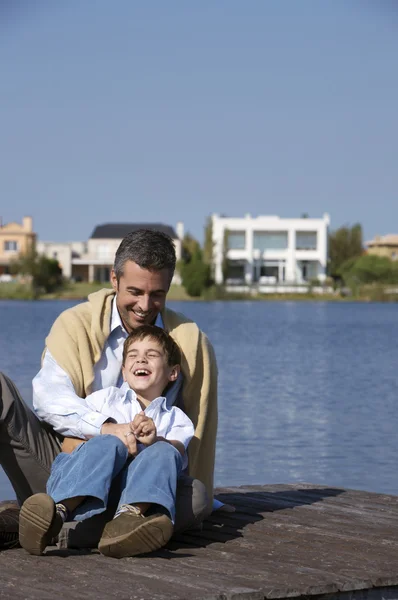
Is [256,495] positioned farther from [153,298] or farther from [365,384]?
[365,384]

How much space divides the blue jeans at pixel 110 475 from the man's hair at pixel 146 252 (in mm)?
696

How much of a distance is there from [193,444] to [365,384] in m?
17.7

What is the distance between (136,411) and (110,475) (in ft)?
1.24

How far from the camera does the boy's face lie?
181 inches

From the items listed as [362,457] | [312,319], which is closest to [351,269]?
[312,319]

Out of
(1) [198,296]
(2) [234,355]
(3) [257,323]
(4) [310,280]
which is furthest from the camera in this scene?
(4) [310,280]

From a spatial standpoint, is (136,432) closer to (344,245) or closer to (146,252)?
(146,252)

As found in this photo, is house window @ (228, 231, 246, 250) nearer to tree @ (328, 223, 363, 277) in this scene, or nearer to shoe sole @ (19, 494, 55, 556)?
tree @ (328, 223, 363, 277)

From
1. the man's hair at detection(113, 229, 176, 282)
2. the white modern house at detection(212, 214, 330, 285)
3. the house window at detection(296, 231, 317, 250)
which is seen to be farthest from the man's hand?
the house window at detection(296, 231, 317, 250)

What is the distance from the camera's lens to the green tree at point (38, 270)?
3199 inches

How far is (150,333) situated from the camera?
15.2ft

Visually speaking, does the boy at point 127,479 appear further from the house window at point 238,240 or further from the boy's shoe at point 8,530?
the house window at point 238,240

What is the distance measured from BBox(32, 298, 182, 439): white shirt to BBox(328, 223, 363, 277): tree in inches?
3626

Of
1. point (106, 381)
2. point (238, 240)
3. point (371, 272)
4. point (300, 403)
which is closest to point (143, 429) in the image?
point (106, 381)
